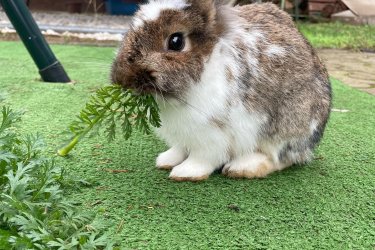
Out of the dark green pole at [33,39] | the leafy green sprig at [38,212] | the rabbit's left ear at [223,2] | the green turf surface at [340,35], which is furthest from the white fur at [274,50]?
the green turf surface at [340,35]

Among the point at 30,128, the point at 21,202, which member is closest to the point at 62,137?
the point at 30,128

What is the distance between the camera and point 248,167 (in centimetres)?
193

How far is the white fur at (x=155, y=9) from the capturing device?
66.2 inches

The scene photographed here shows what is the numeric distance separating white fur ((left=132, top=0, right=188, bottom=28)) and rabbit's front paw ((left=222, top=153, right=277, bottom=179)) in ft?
2.31

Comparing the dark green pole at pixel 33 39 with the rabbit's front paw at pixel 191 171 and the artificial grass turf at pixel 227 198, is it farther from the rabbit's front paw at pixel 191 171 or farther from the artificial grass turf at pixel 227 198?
the rabbit's front paw at pixel 191 171

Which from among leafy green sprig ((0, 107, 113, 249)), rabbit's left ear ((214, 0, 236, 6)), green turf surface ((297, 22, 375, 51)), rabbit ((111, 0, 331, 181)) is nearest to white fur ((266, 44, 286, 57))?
rabbit ((111, 0, 331, 181))

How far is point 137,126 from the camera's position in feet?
5.96

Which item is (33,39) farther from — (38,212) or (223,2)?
(38,212)

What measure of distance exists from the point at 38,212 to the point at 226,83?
855 mm

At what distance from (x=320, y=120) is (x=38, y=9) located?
8.34 metres

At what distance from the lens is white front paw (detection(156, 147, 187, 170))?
6.56 ft

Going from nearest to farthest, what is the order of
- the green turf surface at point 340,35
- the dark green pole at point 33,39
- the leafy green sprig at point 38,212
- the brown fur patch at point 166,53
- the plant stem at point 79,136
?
the leafy green sprig at point 38,212
the brown fur patch at point 166,53
the plant stem at point 79,136
the dark green pole at point 33,39
the green turf surface at point 340,35

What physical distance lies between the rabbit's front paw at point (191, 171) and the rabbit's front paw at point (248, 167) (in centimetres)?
10

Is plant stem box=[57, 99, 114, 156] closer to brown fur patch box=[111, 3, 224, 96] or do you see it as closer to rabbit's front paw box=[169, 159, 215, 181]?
brown fur patch box=[111, 3, 224, 96]
